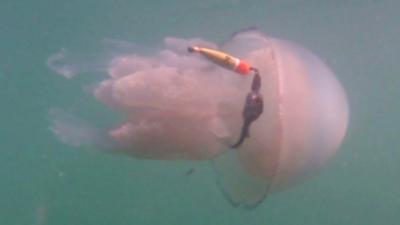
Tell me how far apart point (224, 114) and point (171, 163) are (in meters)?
17.2

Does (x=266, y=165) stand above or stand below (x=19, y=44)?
above

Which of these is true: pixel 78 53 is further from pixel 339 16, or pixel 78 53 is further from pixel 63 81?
pixel 339 16

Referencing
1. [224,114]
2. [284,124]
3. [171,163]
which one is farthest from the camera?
[171,163]

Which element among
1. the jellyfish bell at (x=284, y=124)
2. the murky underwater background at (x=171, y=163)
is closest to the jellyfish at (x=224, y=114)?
the jellyfish bell at (x=284, y=124)

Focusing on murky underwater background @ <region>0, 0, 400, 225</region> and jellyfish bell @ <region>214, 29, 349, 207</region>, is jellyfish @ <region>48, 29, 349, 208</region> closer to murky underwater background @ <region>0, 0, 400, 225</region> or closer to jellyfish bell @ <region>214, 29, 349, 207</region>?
jellyfish bell @ <region>214, 29, 349, 207</region>

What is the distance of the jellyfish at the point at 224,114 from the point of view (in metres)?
3.53

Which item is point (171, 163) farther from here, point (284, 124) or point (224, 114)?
Result: point (284, 124)

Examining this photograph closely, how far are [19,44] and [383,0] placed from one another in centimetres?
1028

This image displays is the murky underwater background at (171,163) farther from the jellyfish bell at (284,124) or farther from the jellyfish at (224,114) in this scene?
the jellyfish bell at (284,124)

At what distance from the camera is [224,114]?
12.6ft

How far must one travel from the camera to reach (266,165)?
11.8 feet

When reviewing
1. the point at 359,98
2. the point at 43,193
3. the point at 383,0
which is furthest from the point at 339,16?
the point at 43,193

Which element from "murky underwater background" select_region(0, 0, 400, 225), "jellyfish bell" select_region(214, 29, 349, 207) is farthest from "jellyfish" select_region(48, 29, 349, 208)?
"murky underwater background" select_region(0, 0, 400, 225)

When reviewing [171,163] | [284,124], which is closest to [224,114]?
[284,124]
